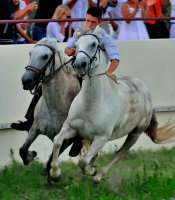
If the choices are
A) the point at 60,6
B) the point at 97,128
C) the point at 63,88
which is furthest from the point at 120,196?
the point at 60,6

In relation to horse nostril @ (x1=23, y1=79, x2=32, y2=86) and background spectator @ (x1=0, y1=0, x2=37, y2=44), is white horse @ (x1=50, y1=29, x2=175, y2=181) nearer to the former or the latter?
horse nostril @ (x1=23, y1=79, x2=32, y2=86)

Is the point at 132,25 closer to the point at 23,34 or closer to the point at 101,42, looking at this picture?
the point at 23,34

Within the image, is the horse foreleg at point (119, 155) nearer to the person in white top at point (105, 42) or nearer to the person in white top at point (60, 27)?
the person in white top at point (105, 42)

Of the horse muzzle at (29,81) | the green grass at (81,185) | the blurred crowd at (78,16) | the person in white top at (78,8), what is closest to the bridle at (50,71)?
the horse muzzle at (29,81)

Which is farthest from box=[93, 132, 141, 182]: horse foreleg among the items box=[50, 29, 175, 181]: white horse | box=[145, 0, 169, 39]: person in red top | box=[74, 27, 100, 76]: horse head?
box=[145, 0, 169, 39]: person in red top

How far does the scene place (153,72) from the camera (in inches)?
571

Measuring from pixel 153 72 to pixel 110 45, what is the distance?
3.45m

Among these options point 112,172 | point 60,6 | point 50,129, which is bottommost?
point 112,172

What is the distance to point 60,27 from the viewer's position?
13.6 m

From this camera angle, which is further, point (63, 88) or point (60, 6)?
point (60, 6)

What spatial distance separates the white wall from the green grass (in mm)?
590

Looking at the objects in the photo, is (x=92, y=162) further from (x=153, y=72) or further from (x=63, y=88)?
(x=153, y=72)

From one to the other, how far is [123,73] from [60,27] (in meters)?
1.15

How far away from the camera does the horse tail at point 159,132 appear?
1255cm
